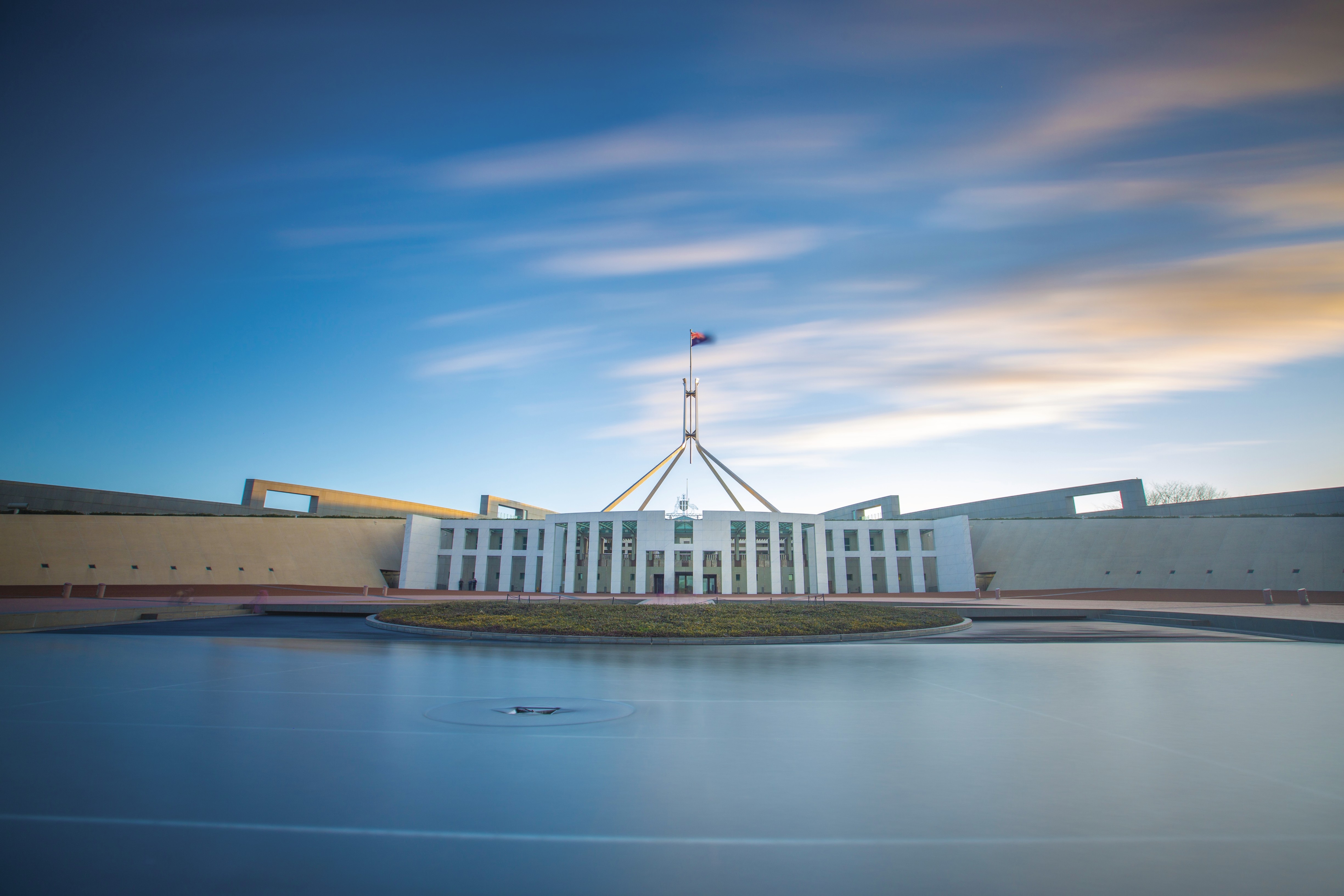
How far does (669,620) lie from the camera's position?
1548 centimetres

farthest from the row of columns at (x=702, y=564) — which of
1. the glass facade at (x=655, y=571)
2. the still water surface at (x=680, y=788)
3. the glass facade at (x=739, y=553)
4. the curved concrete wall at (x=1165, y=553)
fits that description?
the still water surface at (x=680, y=788)

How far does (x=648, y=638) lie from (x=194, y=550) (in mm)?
33317

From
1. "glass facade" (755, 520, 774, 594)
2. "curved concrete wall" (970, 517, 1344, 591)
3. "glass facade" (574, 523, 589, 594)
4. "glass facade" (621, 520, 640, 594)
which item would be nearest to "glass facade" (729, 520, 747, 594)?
"glass facade" (755, 520, 774, 594)

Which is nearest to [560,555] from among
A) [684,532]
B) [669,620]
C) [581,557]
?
[581,557]

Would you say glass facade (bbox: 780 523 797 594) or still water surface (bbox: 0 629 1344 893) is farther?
glass facade (bbox: 780 523 797 594)

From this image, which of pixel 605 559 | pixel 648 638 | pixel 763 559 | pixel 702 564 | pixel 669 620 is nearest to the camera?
pixel 648 638

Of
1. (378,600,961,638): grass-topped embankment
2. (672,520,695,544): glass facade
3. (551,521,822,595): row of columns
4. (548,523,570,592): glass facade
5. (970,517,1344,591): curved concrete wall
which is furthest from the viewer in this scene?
(548,523,570,592): glass facade

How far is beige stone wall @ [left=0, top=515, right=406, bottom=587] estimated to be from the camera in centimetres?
3056

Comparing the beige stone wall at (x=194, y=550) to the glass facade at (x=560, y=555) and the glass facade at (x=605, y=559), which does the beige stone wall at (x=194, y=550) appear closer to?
the glass facade at (x=560, y=555)

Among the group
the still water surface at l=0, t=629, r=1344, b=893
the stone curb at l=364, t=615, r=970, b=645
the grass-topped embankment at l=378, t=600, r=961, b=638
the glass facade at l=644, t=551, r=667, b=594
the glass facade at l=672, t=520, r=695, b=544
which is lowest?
the still water surface at l=0, t=629, r=1344, b=893

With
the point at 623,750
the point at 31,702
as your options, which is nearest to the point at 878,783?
the point at 623,750

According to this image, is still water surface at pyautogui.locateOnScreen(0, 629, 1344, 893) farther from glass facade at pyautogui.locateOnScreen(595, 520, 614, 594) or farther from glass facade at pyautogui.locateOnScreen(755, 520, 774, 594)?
glass facade at pyautogui.locateOnScreen(755, 520, 774, 594)

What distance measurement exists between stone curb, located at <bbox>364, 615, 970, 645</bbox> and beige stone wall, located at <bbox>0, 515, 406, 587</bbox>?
27216 mm

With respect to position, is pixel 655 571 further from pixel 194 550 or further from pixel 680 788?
pixel 680 788
